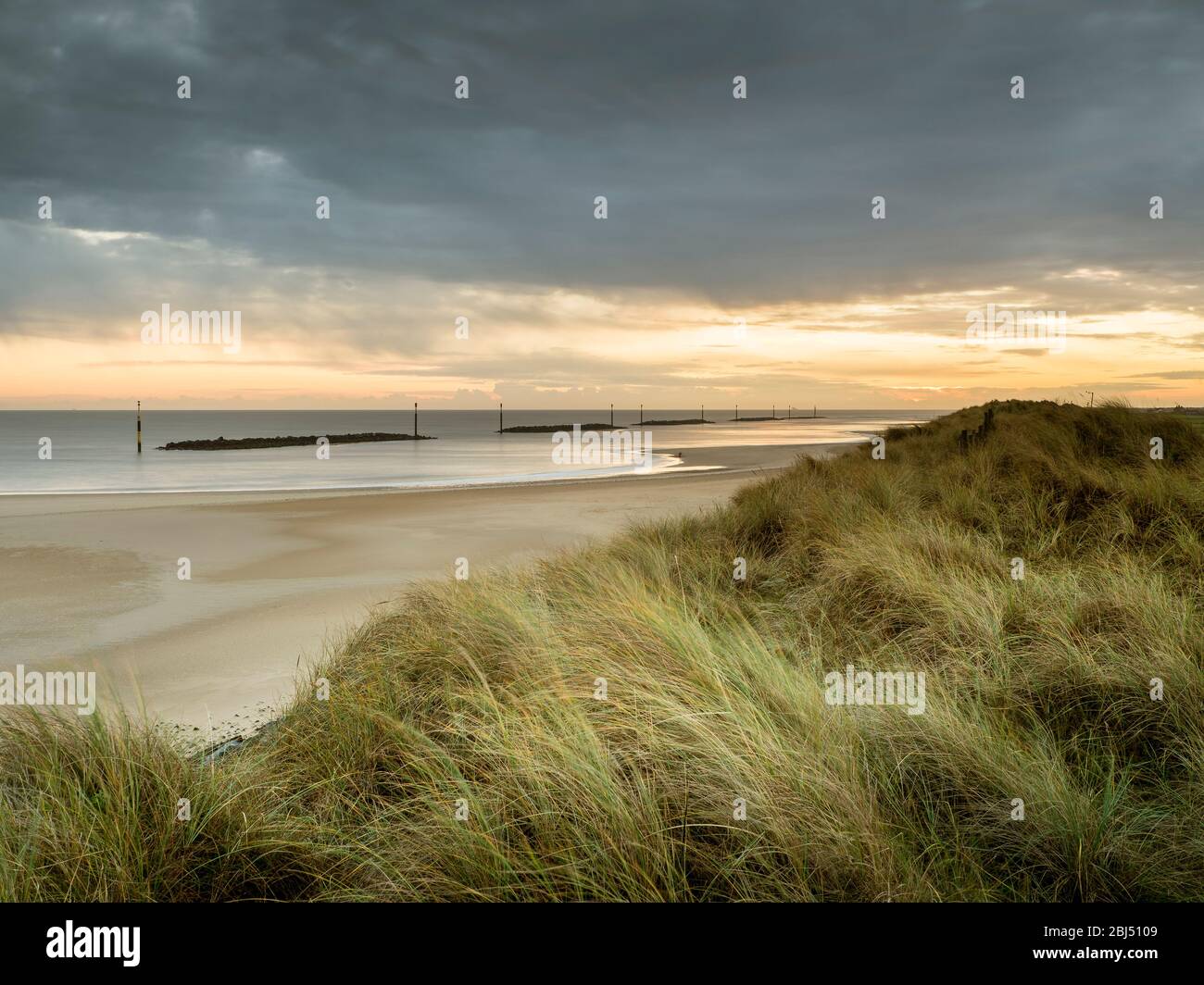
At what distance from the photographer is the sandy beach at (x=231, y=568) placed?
23.4ft

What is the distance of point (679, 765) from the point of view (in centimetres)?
362

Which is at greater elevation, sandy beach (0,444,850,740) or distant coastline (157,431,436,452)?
distant coastline (157,431,436,452)

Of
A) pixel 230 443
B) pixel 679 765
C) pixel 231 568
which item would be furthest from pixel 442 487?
pixel 230 443

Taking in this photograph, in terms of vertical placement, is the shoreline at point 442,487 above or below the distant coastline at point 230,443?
below

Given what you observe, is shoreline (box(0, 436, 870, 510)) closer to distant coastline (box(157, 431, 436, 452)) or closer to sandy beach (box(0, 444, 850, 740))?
sandy beach (box(0, 444, 850, 740))

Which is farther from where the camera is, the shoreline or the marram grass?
the shoreline

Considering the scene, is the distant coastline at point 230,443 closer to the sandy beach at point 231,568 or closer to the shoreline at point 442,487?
the shoreline at point 442,487

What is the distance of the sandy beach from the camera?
23.4 feet

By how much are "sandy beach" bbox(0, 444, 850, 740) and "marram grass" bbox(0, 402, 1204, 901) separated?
1.00m

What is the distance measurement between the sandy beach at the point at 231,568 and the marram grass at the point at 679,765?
1.00 meters

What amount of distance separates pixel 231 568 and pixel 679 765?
10.8 metres

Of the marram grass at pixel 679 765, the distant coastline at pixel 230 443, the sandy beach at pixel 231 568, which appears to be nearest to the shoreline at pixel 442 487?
the sandy beach at pixel 231 568

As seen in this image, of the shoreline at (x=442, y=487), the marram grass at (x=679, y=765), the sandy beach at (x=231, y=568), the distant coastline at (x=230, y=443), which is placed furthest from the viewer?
the distant coastline at (x=230, y=443)

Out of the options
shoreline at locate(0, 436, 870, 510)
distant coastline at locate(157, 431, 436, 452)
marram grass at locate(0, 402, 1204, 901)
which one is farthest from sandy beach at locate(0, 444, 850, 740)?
distant coastline at locate(157, 431, 436, 452)
